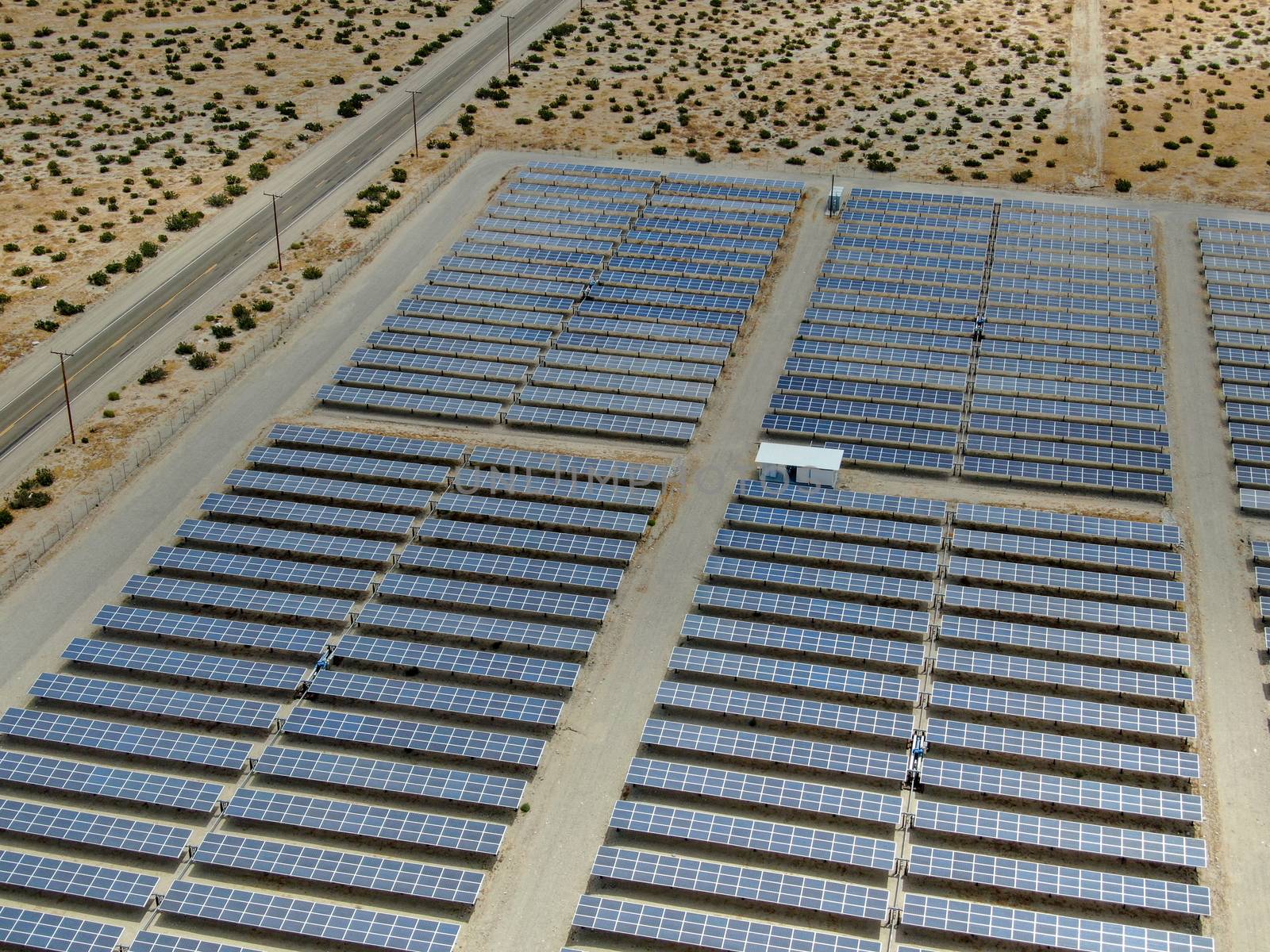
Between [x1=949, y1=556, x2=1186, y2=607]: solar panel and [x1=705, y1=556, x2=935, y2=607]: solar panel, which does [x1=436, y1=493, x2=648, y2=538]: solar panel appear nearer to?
[x1=705, y1=556, x2=935, y2=607]: solar panel

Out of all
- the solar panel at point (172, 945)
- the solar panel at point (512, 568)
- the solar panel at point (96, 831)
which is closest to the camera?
the solar panel at point (172, 945)

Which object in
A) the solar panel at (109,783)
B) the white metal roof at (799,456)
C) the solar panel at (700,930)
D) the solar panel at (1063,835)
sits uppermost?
the white metal roof at (799,456)

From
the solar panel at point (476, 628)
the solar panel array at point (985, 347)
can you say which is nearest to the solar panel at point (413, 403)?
the solar panel array at point (985, 347)

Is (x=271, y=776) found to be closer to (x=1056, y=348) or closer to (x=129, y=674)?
→ (x=129, y=674)

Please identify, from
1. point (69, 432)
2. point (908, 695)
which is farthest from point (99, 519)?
point (908, 695)

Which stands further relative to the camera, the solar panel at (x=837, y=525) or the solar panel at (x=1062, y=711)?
the solar panel at (x=837, y=525)

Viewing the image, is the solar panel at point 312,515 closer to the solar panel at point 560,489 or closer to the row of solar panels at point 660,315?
the solar panel at point 560,489

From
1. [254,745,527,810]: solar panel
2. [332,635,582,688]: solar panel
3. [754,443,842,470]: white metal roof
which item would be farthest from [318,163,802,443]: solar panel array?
[254,745,527,810]: solar panel
